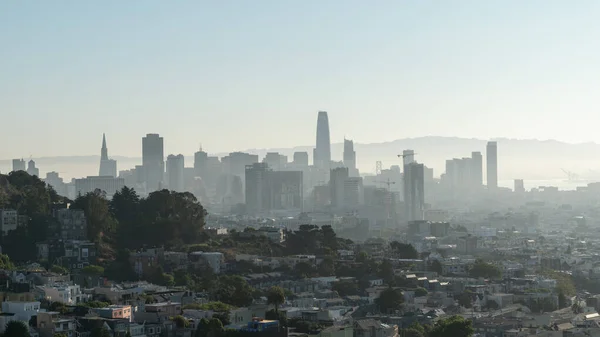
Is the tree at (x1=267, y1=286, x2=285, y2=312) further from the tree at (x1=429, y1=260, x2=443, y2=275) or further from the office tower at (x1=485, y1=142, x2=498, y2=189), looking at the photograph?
the office tower at (x1=485, y1=142, x2=498, y2=189)

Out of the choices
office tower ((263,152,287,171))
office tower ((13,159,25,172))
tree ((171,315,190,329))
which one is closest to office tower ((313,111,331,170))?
office tower ((263,152,287,171))

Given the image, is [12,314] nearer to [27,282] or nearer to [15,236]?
[27,282]

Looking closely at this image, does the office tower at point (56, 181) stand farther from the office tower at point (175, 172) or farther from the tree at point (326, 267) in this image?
the tree at point (326, 267)

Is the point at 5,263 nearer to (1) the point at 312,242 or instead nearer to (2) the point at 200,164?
(1) the point at 312,242

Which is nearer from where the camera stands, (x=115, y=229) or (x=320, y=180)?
(x=115, y=229)

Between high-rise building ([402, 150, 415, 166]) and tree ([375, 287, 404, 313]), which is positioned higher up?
high-rise building ([402, 150, 415, 166])

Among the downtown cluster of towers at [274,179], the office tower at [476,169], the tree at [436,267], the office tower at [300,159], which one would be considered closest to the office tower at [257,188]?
the downtown cluster of towers at [274,179]

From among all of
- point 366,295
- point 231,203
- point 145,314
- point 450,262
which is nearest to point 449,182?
point 231,203
